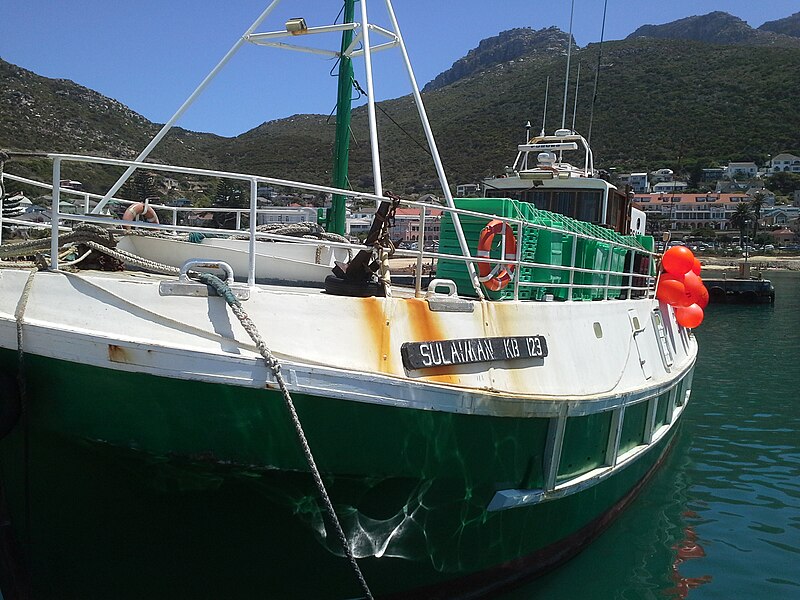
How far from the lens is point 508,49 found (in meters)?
155

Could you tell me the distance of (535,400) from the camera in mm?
5215

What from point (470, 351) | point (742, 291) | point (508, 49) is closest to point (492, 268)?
point (470, 351)

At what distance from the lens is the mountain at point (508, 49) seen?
148 m

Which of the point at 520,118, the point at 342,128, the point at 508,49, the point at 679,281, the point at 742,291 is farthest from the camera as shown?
the point at 508,49

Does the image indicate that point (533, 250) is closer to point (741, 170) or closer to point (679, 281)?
point (679, 281)

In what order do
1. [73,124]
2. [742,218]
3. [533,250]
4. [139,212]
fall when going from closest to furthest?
[139,212]
[533,250]
[73,124]
[742,218]

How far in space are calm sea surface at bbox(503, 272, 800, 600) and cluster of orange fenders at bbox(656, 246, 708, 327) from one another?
2359 mm

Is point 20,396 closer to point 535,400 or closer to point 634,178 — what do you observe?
point 535,400

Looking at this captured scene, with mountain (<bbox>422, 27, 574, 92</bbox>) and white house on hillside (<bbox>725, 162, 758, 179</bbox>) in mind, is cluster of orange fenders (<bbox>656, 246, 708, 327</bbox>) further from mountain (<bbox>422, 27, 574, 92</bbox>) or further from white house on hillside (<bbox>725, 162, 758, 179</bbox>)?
mountain (<bbox>422, 27, 574, 92</bbox>)

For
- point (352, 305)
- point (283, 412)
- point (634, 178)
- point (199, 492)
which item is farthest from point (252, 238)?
point (634, 178)

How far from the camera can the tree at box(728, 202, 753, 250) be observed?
100 m

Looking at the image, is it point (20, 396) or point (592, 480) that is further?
point (592, 480)

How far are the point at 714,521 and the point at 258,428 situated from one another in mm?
6176

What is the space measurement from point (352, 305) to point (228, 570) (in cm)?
182
